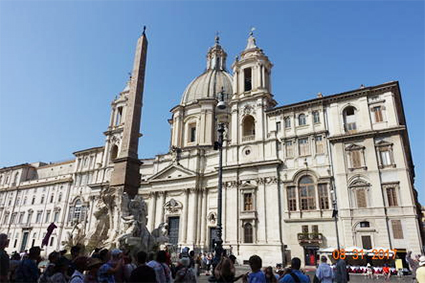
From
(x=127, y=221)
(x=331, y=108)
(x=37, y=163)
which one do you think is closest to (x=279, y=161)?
(x=331, y=108)

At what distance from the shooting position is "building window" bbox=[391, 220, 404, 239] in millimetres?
22938

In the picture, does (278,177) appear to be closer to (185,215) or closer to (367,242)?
(367,242)

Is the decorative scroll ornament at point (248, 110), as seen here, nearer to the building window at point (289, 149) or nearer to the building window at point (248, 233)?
the building window at point (289, 149)

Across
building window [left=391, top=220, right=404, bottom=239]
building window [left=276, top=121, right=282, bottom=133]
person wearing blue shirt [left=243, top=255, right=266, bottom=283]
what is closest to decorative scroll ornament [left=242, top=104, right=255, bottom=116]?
building window [left=276, top=121, right=282, bottom=133]

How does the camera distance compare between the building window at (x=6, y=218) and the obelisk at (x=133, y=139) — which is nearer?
the obelisk at (x=133, y=139)

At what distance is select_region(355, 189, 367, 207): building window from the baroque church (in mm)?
111

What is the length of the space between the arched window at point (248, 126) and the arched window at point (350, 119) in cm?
1011

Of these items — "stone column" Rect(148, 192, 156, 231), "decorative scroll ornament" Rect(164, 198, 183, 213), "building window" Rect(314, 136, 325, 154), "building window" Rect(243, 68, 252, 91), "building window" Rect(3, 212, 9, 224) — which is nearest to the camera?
"building window" Rect(314, 136, 325, 154)

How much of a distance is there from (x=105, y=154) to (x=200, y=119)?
1515cm

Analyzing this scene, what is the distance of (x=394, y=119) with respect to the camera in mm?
25875

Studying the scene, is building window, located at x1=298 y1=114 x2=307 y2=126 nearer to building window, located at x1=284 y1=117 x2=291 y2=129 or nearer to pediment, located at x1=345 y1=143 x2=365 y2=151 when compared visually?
building window, located at x1=284 y1=117 x2=291 y2=129

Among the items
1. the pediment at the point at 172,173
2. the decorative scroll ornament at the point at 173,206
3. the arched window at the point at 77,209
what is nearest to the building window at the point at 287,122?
the pediment at the point at 172,173

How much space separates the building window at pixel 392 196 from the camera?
23911 mm

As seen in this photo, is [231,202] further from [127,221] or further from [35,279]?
[35,279]
